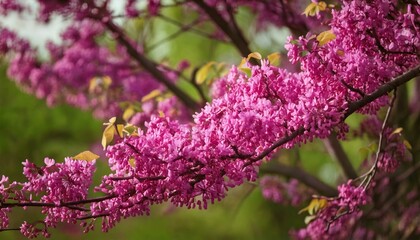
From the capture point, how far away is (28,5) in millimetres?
6035

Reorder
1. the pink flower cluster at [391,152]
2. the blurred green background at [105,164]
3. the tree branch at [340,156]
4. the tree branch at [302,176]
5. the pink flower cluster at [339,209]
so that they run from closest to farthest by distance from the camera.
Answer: the pink flower cluster at [339,209] < the pink flower cluster at [391,152] < the tree branch at [340,156] < the tree branch at [302,176] < the blurred green background at [105,164]

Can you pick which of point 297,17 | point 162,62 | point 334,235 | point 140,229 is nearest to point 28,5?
point 162,62

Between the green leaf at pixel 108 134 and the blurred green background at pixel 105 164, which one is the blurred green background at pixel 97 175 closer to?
the blurred green background at pixel 105 164

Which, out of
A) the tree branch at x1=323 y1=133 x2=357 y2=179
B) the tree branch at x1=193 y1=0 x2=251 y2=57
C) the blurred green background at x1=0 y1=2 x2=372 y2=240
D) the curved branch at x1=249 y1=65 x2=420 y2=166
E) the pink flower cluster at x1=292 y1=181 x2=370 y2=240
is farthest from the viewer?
the blurred green background at x1=0 y1=2 x2=372 y2=240

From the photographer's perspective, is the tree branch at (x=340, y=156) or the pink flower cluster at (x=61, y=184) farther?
the tree branch at (x=340, y=156)

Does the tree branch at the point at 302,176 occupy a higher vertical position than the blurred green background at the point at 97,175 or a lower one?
lower

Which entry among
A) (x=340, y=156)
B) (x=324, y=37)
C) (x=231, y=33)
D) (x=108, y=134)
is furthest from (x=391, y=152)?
(x=231, y=33)

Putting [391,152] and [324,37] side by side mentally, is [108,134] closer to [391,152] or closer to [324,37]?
[324,37]

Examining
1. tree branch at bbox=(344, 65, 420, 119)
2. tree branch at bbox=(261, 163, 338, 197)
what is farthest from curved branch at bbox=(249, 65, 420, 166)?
tree branch at bbox=(261, 163, 338, 197)

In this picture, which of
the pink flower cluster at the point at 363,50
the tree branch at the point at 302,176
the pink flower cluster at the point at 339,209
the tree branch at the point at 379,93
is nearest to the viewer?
A: the tree branch at the point at 379,93

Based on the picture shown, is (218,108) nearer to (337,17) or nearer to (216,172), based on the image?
(216,172)

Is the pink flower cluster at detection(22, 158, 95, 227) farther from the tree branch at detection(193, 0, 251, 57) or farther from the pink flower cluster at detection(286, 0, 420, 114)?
the tree branch at detection(193, 0, 251, 57)

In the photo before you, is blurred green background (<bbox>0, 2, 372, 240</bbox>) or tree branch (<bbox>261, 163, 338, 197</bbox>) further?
blurred green background (<bbox>0, 2, 372, 240</bbox>)

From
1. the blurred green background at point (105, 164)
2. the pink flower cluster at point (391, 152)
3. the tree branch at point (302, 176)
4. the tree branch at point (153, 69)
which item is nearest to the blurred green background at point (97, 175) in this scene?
the blurred green background at point (105, 164)
